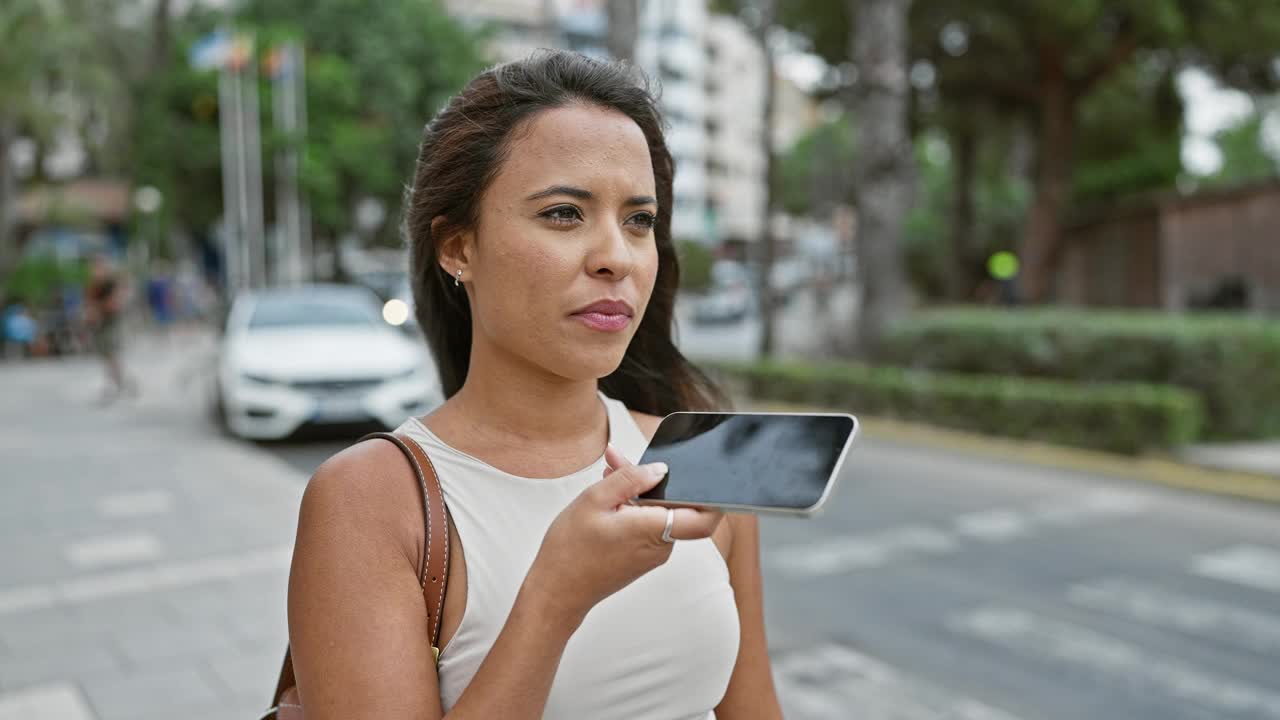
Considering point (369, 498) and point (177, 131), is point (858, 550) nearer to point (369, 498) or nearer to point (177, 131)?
point (369, 498)

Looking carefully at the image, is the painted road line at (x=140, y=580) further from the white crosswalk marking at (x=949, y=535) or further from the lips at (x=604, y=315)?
the lips at (x=604, y=315)

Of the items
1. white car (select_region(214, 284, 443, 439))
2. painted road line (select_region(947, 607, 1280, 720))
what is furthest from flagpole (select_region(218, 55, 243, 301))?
painted road line (select_region(947, 607, 1280, 720))

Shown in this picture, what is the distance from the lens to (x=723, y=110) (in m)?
87.2

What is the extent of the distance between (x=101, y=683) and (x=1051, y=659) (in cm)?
388

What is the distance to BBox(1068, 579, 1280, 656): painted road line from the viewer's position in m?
5.73

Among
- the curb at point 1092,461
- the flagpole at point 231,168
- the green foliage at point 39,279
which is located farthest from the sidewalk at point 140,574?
the flagpole at point 231,168

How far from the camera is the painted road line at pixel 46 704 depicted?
4.25 metres

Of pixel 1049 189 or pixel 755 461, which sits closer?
pixel 755 461

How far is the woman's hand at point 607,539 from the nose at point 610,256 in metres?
0.26

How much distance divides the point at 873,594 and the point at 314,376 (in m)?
6.42

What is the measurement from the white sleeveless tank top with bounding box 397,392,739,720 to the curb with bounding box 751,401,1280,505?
859 cm

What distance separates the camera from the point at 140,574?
6.36 m

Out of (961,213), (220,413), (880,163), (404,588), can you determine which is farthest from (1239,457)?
(961,213)

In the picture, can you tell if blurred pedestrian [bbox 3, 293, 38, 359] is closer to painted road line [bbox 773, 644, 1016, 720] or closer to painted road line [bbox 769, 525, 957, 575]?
painted road line [bbox 769, 525, 957, 575]
